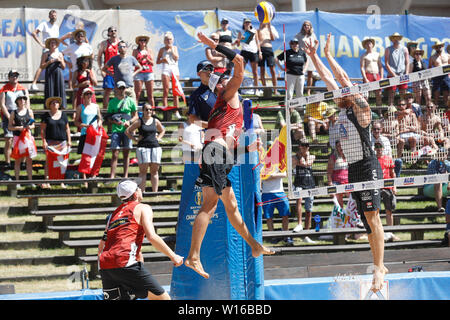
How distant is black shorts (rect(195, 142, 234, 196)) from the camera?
7.50 metres

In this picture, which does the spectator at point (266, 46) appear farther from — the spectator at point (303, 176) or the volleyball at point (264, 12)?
the volleyball at point (264, 12)

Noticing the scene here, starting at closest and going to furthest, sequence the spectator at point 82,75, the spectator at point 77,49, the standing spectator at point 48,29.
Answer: the spectator at point 82,75 → the spectator at point 77,49 → the standing spectator at point 48,29

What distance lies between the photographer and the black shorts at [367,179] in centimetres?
771

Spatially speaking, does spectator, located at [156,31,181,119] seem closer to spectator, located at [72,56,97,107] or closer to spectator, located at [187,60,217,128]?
spectator, located at [72,56,97,107]

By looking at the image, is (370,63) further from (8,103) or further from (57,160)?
(8,103)

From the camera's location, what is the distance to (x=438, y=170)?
12.3m

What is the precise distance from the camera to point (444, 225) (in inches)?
512

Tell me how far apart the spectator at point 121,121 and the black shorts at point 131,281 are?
6.15 m

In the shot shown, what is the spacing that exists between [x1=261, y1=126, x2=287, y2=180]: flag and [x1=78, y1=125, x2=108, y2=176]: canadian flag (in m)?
4.69

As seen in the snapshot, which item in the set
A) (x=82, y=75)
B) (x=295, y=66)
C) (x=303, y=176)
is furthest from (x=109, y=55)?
(x=303, y=176)

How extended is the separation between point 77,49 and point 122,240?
10034 millimetres

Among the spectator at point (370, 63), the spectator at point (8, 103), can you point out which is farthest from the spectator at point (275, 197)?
the spectator at point (370, 63)

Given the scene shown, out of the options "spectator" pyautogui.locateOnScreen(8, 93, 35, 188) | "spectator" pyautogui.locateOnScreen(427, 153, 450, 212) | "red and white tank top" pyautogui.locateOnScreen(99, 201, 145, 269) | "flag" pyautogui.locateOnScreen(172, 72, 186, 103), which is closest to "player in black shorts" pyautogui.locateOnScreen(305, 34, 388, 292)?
"red and white tank top" pyautogui.locateOnScreen(99, 201, 145, 269)

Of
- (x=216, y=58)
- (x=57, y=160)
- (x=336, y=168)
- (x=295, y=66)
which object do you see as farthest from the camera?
(x=216, y=58)
